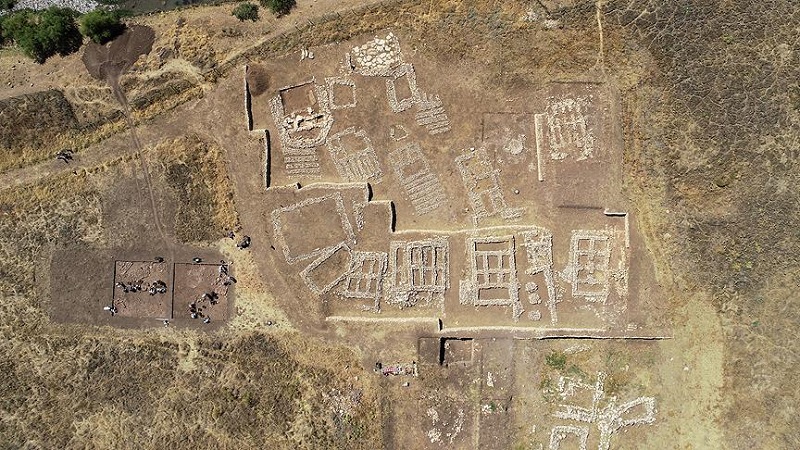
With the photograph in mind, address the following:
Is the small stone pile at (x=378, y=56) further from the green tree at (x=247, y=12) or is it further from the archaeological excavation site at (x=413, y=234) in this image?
the green tree at (x=247, y=12)

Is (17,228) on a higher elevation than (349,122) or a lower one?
lower

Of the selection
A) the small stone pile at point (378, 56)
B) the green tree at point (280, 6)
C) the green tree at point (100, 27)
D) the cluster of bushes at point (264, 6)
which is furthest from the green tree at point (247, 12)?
the green tree at point (100, 27)

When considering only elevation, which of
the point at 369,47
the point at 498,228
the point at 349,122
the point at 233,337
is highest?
the point at 369,47

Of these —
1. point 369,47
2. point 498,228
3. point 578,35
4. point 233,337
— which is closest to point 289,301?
point 233,337

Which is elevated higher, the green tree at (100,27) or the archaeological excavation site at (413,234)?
the green tree at (100,27)

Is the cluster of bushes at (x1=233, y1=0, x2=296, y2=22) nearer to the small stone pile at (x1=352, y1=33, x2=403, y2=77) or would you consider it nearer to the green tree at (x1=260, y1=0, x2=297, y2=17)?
the green tree at (x1=260, y1=0, x2=297, y2=17)

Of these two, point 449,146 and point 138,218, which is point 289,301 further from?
point 449,146
